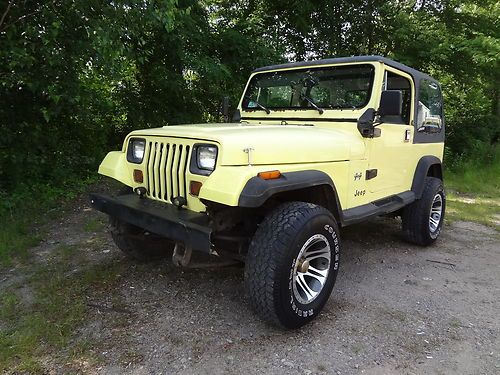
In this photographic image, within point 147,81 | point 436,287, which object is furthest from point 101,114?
point 436,287

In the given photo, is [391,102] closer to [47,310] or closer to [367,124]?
[367,124]

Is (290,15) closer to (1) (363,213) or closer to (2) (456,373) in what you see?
(1) (363,213)

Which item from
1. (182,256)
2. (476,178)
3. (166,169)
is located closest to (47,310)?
(182,256)

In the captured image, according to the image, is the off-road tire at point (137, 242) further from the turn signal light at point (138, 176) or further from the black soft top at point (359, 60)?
the black soft top at point (359, 60)

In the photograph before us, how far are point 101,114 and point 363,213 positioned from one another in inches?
216

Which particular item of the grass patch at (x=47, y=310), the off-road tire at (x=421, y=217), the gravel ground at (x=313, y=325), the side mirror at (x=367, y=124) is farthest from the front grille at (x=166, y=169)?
the off-road tire at (x=421, y=217)

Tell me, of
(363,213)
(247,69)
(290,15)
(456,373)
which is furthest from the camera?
(290,15)

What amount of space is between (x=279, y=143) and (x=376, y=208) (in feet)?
4.43

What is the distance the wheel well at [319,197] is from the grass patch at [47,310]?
1665 mm

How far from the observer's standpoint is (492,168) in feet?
31.6

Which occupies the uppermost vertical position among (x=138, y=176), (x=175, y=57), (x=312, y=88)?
(x=175, y=57)

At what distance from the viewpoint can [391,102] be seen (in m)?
3.45

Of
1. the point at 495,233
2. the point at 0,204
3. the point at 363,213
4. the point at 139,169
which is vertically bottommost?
the point at 495,233

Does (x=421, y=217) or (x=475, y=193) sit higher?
(x=421, y=217)
